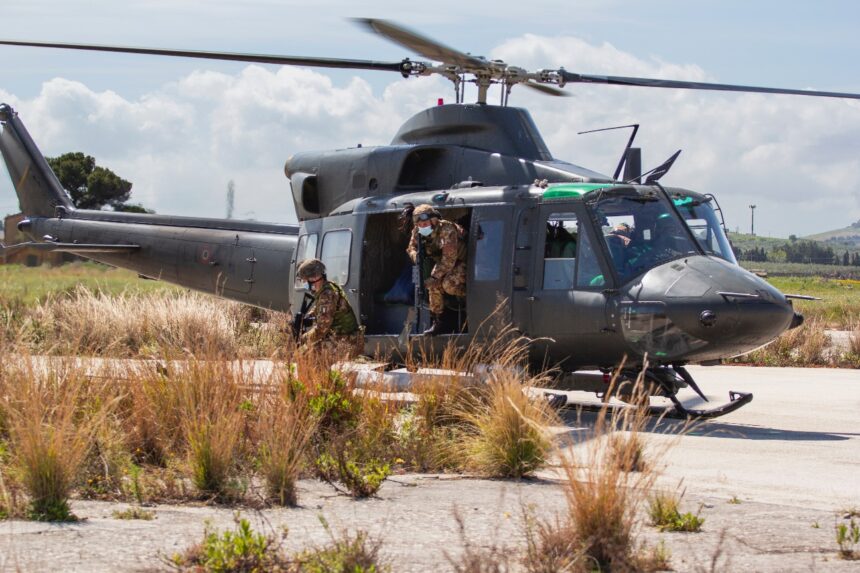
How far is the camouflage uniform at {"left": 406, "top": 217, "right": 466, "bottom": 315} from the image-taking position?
461 inches

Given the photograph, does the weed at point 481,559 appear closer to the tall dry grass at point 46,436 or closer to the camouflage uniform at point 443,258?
the tall dry grass at point 46,436

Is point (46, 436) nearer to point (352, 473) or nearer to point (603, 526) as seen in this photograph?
point (352, 473)

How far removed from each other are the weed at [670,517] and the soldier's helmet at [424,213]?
606 centimetres

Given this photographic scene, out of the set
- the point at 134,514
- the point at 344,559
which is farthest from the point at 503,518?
the point at 134,514

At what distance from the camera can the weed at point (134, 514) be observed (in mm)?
5867

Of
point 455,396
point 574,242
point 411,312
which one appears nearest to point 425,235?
point 411,312

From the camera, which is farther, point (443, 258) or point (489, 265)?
point (443, 258)

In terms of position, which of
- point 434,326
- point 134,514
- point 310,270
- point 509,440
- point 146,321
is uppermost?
point 310,270

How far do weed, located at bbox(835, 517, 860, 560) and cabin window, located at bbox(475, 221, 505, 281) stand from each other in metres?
6.13

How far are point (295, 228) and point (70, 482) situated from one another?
10096 millimetres

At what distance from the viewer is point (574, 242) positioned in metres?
11.1

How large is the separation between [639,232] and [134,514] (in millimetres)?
6554

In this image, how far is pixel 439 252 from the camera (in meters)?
11.8

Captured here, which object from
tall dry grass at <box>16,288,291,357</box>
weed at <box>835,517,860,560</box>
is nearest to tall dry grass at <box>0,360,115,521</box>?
weed at <box>835,517,860,560</box>
